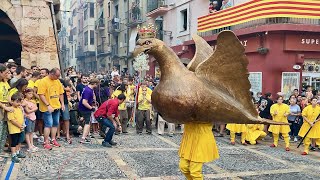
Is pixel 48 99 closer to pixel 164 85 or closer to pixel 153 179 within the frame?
pixel 153 179

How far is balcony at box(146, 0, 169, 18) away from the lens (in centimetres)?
2302

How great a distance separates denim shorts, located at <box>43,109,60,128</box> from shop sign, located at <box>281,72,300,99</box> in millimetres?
8007

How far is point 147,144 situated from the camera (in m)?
8.96

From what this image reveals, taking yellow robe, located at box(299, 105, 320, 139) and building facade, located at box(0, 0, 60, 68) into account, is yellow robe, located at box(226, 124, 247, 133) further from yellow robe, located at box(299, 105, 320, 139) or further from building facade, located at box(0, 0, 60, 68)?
building facade, located at box(0, 0, 60, 68)

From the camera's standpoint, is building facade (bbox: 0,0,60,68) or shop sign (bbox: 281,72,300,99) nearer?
building facade (bbox: 0,0,60,68)

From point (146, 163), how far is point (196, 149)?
2.49 meters

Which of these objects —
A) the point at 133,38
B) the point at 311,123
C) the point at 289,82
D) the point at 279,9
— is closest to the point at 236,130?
the point at 311,123

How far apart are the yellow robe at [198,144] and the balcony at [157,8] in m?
19.0

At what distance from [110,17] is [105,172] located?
32347 millimetres

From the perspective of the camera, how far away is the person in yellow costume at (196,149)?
181 inches

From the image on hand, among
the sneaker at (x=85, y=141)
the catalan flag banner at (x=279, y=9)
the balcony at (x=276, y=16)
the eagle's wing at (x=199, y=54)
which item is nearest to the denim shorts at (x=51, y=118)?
the sneaker at (x=85, y=141)

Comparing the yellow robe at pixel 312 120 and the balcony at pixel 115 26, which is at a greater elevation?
the balcony at pixel 115 26

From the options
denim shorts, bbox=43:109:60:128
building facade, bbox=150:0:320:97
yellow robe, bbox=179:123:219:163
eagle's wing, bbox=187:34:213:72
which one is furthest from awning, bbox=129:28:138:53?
yellow robe, bbox=179:123:219:163

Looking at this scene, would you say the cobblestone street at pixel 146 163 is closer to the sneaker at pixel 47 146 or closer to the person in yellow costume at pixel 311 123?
the sneaker at pixel 47 146
